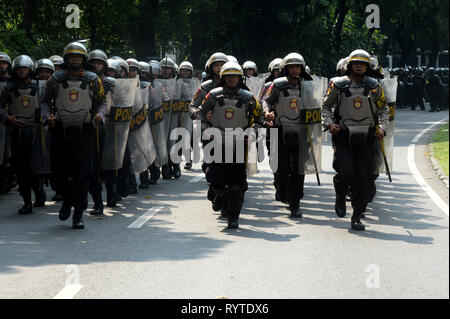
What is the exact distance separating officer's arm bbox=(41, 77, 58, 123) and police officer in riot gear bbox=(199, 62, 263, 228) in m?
1.64

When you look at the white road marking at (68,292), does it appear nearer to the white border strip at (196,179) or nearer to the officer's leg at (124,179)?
the officer's leg at (124,179)

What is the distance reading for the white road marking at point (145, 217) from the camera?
1010 centimetres

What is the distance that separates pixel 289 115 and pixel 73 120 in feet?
8.82

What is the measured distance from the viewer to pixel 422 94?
38969 mm

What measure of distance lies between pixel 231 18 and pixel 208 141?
2229cm

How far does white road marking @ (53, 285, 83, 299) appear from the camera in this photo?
654cm

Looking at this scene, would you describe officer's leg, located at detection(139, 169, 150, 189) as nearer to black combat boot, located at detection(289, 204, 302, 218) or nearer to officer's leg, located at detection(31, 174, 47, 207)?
officer's leg, located at detection(31, 174, 47, 207)

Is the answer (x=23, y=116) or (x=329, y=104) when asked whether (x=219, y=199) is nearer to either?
(x=329, y=104)

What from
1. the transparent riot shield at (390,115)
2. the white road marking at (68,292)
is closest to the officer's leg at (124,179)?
the transparent riot shield at (390,115)

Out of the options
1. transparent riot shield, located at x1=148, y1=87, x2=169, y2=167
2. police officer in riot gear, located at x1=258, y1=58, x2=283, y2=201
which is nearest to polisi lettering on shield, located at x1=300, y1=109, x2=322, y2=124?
police officer in riot gear, located at x1=258, y1=58, x2=283, y2=201

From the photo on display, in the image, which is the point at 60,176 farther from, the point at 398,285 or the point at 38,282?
the point at 398,285

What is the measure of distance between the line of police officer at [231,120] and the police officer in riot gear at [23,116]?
0.01 m

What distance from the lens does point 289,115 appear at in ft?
35.7
